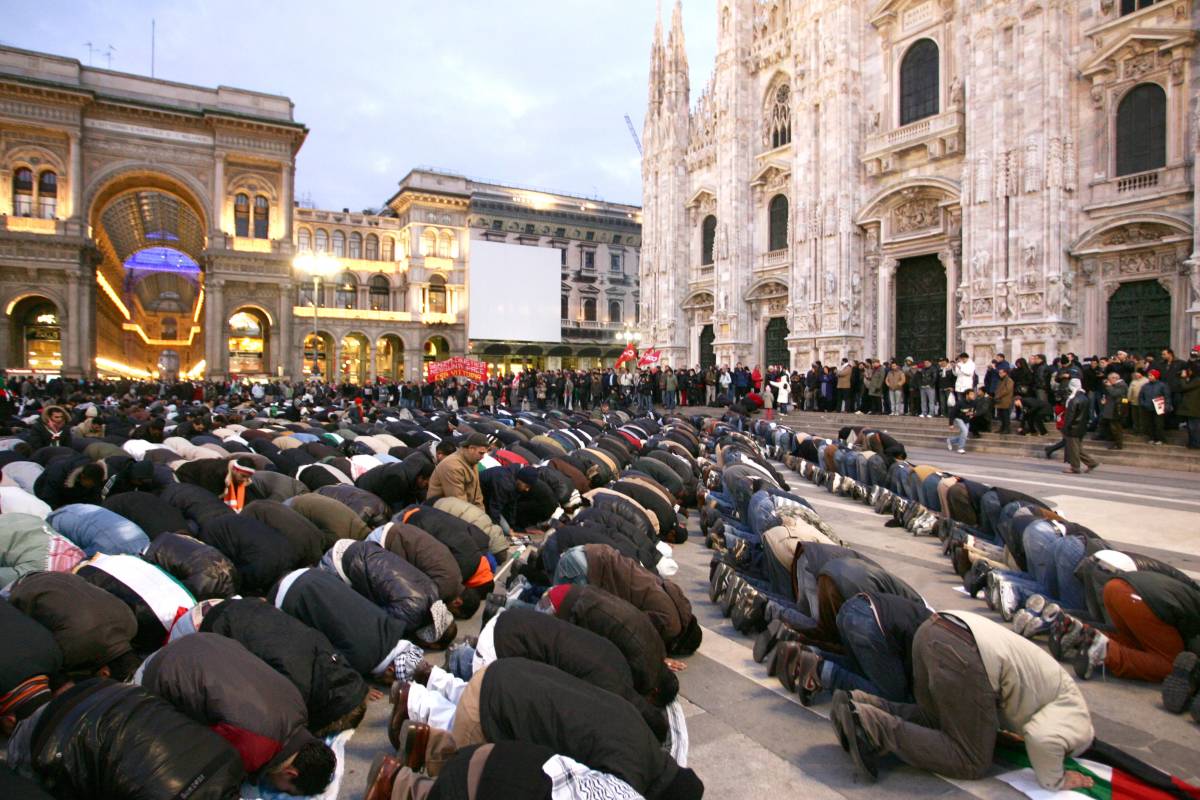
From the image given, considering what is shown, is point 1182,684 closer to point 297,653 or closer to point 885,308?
point 297,653

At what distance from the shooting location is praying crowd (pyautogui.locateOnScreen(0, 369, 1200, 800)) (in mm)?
2838

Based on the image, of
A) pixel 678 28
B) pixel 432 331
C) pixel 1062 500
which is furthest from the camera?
pixel 432 331

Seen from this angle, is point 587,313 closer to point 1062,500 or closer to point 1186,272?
point 1186,272

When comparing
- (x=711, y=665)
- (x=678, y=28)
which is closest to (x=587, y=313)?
(x=678, y=28)

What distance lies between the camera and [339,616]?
4.24 meters

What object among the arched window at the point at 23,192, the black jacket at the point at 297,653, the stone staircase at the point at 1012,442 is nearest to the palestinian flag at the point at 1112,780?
the black jacket at the point at 297,653

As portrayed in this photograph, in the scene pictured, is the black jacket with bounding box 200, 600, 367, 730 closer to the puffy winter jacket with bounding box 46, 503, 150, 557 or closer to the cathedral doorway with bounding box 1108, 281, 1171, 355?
the puffy winter jacket with bounding box 46, 503, 150, 557

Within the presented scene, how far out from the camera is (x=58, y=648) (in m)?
3.68

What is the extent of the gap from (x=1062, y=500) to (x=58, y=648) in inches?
437

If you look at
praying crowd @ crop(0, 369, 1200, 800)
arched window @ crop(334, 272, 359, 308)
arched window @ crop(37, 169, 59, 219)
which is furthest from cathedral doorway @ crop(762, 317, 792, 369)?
arched window @ crop(37, 169, 59, 219)

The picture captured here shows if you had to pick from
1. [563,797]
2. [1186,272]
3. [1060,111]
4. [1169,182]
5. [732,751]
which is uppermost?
[1060,111]

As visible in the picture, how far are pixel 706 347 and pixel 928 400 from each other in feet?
50.5

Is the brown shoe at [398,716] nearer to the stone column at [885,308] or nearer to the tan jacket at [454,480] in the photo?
the tan jacket at [454,480]

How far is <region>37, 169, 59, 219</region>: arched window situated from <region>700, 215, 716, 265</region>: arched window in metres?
32.6
